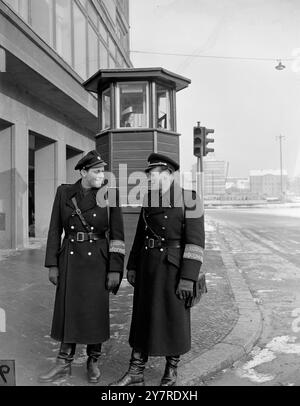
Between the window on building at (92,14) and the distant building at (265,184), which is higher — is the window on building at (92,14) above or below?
above

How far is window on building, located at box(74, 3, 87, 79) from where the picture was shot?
14.5m

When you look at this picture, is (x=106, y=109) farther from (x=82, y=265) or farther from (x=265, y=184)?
(x=265, y=184)

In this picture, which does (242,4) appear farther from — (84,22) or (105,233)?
(84,22)

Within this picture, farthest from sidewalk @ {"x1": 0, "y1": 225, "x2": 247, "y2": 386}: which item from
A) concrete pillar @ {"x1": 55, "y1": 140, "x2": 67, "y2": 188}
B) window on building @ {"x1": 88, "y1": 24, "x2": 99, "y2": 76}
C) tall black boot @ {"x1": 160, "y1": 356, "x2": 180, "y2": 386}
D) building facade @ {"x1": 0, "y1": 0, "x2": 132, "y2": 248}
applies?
window on building @ {"x1": 88, "y1": 24, "x2": 99, "y2": 76}

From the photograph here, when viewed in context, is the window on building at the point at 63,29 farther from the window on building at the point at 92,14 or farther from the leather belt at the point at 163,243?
the leather belt at the point at 163,243

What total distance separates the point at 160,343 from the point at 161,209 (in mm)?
1047

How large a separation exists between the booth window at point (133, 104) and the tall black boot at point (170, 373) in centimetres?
474

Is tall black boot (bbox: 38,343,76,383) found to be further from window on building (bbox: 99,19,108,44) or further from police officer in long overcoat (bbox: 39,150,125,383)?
window on building (bbox: 99,19,108,44)

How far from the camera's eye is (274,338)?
16.8 feet

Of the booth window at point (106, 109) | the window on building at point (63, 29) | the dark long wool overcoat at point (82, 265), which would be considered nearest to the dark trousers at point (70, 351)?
the dark long wool overcoat at point (82, 265)

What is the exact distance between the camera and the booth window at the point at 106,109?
7.79 metres

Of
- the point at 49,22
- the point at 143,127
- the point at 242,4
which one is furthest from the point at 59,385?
the point at 49,22

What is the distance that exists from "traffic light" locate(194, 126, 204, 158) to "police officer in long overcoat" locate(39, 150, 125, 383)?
6723mm

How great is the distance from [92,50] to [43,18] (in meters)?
3.99
